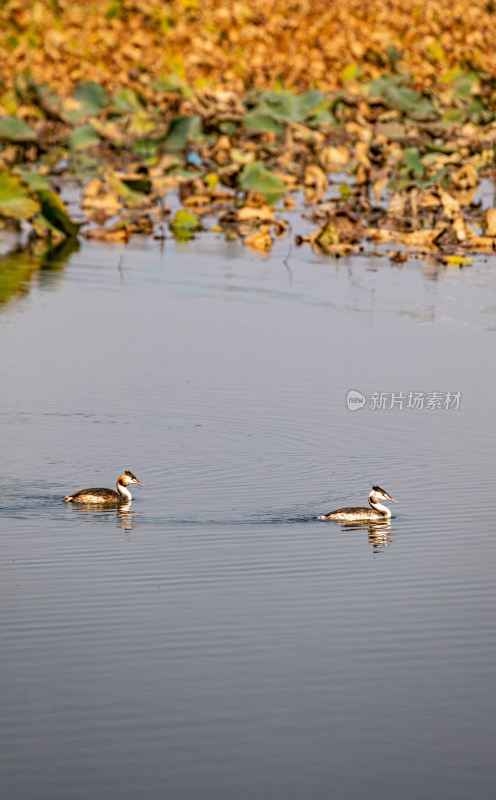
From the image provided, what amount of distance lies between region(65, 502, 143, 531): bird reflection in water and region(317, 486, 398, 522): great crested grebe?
1.29 meters

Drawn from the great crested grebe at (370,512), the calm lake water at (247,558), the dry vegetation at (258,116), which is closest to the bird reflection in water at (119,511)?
the calm lake water at (247,558)

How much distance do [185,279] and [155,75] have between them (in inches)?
907

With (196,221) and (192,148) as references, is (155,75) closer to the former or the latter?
(192,148)

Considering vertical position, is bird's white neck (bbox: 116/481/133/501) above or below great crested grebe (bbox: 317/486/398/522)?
below

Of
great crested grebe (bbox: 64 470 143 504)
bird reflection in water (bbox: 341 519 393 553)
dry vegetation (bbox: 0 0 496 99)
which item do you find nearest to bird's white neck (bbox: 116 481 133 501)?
great crested grebe (bbox: 64 470 143 504)

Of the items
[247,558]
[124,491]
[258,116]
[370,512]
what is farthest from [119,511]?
[258,116]

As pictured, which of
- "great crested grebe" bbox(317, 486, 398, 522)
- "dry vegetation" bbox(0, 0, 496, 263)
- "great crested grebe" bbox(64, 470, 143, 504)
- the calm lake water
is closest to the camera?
the calm lake water

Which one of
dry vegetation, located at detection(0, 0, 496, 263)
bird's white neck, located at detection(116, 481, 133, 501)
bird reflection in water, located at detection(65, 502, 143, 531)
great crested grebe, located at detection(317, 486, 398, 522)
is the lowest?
bird reflection in water, located at detection(65, 502, 143, 531)

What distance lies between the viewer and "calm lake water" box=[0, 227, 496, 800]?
6.45 meters

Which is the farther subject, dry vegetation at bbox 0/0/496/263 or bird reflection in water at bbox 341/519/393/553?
dry vegetation at bbox 0/0/496/263

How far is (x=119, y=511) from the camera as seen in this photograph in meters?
10.1

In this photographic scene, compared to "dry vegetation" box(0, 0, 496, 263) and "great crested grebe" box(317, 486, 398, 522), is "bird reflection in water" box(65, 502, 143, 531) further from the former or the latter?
"dry vegetation" box(0, 0, 496, 263)

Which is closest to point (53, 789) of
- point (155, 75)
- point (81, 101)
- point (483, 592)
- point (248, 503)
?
point (483, 592)

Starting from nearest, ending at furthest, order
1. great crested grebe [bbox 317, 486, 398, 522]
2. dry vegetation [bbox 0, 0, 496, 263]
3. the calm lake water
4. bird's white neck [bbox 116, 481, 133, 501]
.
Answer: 1. the calm lake water
2. great crested grebe [bbox 317, 486, 398, 522]
3. bird's white neck [bbox 116, 481, 133, 501]
4. dry vegetation [bbox 0, 0, 496, 263]
